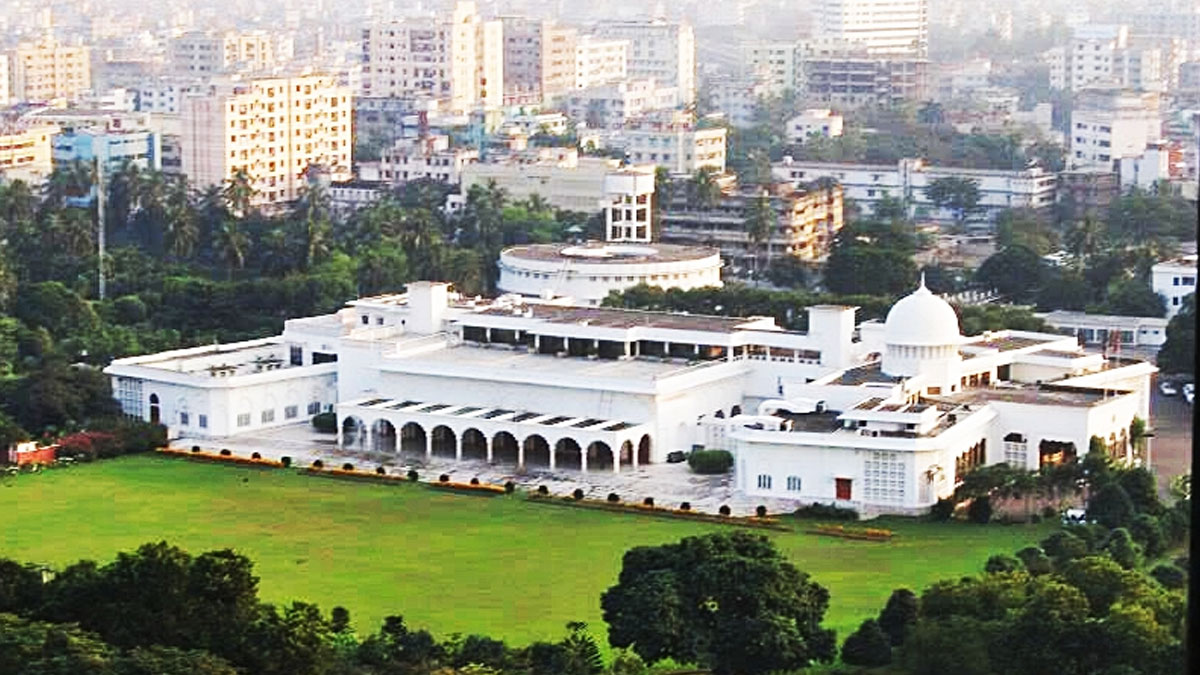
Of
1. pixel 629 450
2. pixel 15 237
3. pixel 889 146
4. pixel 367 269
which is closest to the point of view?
pixel 629 450

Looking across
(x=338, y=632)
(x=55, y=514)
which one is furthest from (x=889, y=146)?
(x=338, y=632)

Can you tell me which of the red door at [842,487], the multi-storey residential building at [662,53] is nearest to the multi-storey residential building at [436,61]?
the multi-storey residential building at [662,53]

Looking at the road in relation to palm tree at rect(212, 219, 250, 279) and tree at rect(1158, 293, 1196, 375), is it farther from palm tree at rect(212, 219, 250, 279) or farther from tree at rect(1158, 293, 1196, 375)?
palm tree at rect(212, 219, 250, 279)

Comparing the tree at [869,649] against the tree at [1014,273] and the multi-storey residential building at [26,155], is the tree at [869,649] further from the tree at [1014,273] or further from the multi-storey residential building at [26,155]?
the multi-storey residential building at [26,155]

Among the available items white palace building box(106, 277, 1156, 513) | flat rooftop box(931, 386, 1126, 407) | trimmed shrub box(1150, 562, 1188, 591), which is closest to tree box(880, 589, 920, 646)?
trimmed shrub box(1150, 562, 1188, 591)

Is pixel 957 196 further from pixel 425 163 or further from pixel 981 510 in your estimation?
pixel 981 510

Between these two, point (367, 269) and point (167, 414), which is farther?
point (367, 269)

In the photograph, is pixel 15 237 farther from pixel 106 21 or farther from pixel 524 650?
pixel 106 21
